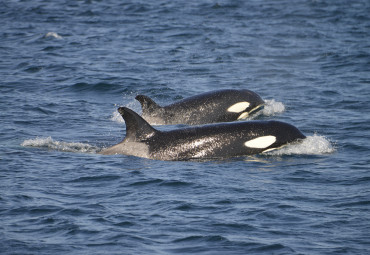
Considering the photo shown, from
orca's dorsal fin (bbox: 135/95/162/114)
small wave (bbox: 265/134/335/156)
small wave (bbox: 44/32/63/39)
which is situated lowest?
small wave (bbox: 265/134/335/156)

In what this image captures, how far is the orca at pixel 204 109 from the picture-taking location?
16672 mm

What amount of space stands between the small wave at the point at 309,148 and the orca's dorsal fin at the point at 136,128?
8.57ft

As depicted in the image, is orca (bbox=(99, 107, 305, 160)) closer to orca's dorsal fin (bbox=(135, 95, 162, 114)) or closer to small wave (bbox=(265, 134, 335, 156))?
small wave (bbox=(265, 134, 335, 156))

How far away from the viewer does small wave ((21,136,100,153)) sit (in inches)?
542

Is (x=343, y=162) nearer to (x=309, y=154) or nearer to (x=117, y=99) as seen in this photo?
(x=309, y=154)

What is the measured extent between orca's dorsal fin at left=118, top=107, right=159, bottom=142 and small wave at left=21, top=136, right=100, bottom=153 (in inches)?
43.4

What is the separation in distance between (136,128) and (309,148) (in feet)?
12.5

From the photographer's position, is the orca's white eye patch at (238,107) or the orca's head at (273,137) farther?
the orca's white eye patch at (238,107)

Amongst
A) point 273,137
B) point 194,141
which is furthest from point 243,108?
point 194,141

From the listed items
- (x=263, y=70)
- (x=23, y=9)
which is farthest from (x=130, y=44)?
(x=23, y=9)

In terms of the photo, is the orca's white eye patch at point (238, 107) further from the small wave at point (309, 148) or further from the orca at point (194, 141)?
the orca at point (194, 141)

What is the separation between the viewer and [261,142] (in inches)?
523

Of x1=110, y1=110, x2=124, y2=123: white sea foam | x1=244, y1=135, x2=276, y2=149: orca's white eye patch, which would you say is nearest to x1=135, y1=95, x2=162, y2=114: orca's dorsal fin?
x1=110, y1=110, x2=124, y2=123: white sea foam

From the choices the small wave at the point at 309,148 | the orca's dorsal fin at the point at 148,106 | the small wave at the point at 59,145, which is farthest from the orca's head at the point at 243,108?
the small wave at the point at 59,145
